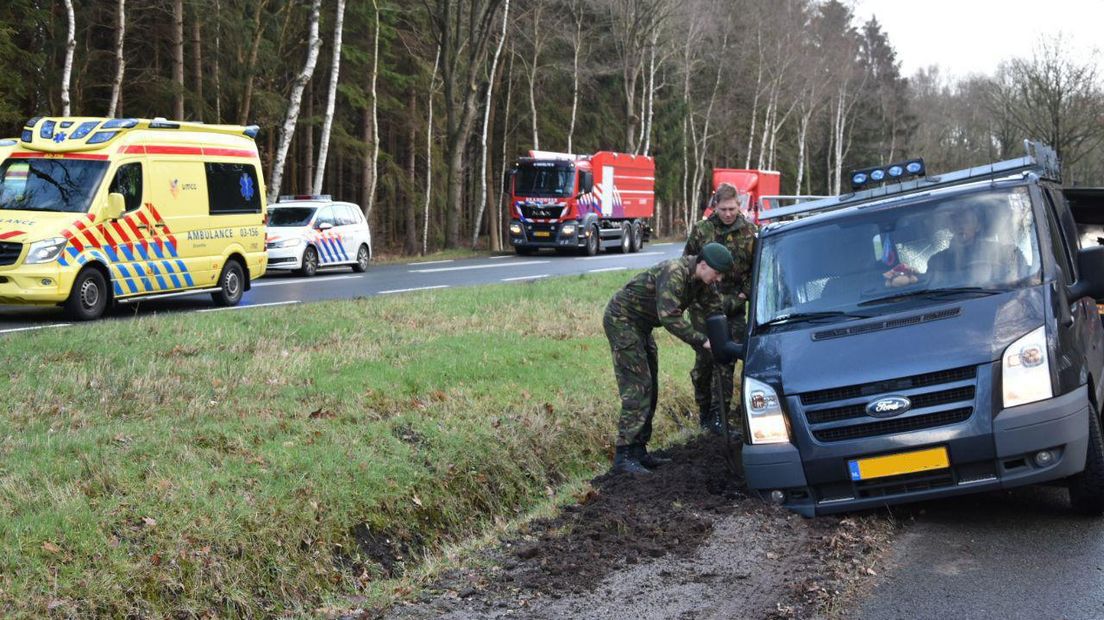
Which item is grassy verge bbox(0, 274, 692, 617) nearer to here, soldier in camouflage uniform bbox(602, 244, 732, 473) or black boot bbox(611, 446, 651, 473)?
black boot bbox(611, 446, 651, 473)

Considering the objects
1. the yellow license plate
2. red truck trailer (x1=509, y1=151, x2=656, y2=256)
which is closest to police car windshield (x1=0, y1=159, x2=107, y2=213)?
the yellow license plate

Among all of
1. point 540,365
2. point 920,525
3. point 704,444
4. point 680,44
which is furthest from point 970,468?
point 680,44

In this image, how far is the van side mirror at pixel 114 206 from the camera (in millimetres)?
15367

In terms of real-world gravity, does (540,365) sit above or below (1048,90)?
below

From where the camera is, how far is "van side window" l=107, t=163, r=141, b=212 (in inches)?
618

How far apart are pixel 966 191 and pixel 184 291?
13007 millimetres

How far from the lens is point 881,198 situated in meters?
7.48

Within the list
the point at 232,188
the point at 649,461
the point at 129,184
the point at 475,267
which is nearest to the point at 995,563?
the point at 649,461

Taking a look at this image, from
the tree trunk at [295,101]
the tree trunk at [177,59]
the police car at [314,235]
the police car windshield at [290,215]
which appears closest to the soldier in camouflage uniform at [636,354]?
the police car at [314,235]

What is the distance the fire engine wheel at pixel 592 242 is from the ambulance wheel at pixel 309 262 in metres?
12.7

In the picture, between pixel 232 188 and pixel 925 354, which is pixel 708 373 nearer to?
pixel 925 354

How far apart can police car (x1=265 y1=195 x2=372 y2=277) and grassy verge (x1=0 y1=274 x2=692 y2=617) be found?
432 inches

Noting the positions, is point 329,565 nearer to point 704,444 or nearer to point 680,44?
point 704,444

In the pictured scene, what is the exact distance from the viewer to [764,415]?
627 centimetres
